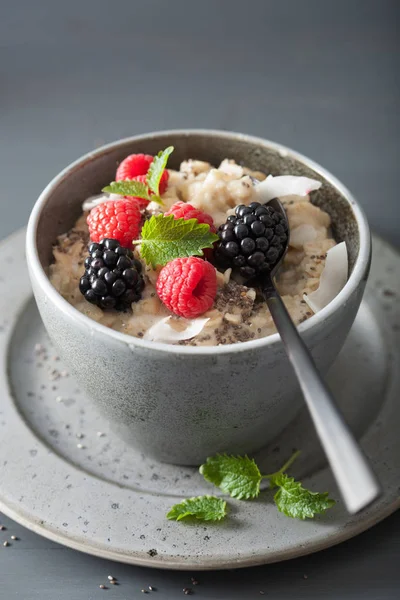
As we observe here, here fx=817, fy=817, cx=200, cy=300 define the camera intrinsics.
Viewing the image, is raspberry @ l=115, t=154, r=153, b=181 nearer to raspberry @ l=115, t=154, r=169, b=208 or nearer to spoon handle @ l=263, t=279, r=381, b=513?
raspberry @ l=115, t=154, r=169, b=208

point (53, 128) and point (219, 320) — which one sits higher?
point (219, 320)

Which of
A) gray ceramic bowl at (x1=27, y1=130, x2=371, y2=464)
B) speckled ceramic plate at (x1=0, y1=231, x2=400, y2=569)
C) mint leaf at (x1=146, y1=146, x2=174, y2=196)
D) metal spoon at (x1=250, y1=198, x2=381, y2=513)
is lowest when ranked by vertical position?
speckled ceramic plate at (x1=0, y1=231, x2=400, y2=569)

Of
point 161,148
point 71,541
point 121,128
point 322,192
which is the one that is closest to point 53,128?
point 121,128

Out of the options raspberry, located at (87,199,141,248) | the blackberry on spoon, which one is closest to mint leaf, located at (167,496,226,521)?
the blackberry on spoon

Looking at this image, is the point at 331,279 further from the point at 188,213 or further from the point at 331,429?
the point at 331,429

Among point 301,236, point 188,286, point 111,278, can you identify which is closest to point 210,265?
point 188,286

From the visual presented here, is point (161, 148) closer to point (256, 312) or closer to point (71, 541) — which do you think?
point (256, 312)
